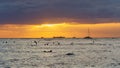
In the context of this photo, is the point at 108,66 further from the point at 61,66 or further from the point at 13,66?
the point at 13,66

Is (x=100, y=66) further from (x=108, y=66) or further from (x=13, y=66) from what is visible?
(x=13, y=66)

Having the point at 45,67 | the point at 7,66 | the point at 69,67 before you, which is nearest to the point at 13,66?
the point at 7,66

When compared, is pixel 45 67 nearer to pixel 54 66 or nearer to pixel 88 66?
pixel 54 66

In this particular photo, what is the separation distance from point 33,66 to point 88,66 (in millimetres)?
11345

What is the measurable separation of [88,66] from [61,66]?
5.59m

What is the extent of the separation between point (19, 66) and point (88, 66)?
Result: 14190mm

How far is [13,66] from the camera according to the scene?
71.6m

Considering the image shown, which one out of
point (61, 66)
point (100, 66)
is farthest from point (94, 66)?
point (61, 66)

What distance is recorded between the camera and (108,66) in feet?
236

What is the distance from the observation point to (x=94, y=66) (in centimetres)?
7181

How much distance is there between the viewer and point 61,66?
7175cm

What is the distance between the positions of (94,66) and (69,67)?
550 cm

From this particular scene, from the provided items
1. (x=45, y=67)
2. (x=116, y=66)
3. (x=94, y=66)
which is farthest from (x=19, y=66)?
(x=116, y=66)

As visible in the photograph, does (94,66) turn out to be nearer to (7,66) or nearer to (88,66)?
(88,66)
